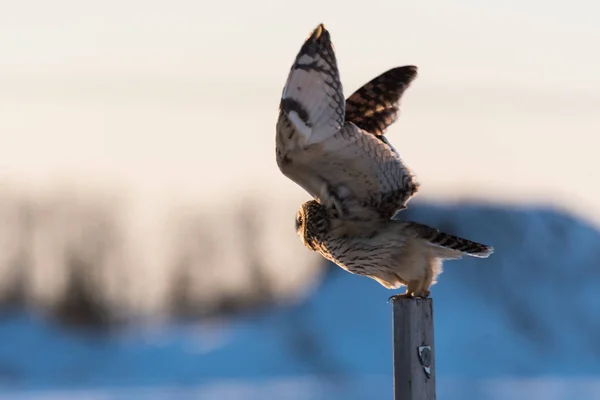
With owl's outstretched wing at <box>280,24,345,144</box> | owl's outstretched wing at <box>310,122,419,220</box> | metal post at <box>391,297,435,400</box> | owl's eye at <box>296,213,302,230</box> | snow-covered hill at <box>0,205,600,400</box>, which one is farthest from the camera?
snow-covered hill at <box>0,205,600,400</box>

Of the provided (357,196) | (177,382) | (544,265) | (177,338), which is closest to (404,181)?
(357,196)

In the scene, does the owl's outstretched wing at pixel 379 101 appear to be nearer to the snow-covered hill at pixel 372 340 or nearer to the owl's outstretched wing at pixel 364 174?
the owl's outstretched wing at pixel 364 174

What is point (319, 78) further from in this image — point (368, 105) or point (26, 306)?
point (26, 306)

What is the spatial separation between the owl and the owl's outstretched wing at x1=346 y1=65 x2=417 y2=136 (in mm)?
148

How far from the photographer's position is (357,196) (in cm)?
729

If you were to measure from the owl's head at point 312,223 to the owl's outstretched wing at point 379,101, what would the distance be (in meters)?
0.52

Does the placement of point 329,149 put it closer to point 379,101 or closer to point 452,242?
point 452,242

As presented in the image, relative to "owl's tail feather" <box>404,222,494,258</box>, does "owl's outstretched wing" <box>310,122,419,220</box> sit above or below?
above

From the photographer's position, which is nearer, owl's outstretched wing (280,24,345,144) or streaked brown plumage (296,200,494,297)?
owl's outstretched wing (280,24,345,144)

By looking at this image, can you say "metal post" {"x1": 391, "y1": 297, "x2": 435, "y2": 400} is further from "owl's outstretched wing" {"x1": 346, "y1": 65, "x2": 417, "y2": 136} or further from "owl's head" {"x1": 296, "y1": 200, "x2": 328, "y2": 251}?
"owl's outstretched wing" {"x1": 346, "y1": 65, "x2": 417, "y2": 136}

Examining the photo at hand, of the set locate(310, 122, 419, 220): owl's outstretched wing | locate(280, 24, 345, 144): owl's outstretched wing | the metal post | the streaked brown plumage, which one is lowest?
the metal post

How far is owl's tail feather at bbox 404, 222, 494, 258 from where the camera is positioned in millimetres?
7047

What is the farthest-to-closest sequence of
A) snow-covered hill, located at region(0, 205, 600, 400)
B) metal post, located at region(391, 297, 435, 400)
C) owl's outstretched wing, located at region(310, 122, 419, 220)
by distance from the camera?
snow-covered hill, located at region(0, 205, 600, 400)
owl's outstretched wing, located at region(310, 122, 419, 220)
metal post, located at region(391, 297, 435, 400)

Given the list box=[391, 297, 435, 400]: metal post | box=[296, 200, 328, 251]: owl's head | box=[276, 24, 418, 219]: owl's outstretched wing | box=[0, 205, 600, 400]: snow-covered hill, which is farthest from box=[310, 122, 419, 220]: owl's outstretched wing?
box=[0, 205, 600, 400]: snow-covered hill
